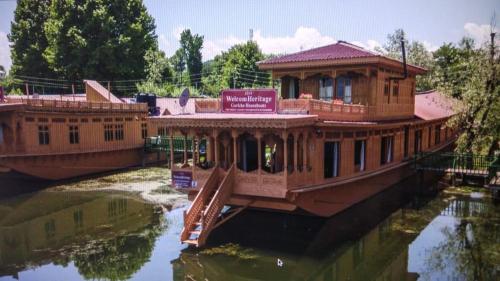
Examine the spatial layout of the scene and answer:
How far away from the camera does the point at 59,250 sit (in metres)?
13.7

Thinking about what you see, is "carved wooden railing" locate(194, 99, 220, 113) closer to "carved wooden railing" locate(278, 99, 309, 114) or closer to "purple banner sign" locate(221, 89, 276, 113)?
"purple banner sign" locate(221, 89, 276, 113)

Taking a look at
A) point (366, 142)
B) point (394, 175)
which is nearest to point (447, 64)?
point (394, 175)

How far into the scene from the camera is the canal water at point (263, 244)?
12.0 m

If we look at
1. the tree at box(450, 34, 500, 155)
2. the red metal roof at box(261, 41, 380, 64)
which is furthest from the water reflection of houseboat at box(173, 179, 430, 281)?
the tree at box(450, 34, 500, 155)

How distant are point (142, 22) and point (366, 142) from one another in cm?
3661

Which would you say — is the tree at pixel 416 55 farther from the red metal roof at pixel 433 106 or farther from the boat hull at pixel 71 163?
the boat hull at pixel 71 163

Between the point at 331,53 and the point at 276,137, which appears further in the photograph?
the point at 331,53

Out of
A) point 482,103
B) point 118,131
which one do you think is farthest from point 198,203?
point 118,131

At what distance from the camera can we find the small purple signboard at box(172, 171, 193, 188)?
15570 millimetres

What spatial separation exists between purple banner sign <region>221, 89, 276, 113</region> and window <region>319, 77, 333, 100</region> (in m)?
5.84

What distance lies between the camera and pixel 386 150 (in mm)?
20078

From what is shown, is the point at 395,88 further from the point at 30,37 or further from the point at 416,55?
the point at 30,37

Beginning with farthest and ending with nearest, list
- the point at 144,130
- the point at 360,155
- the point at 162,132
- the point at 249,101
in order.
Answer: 1. the point at 162,132
2. the point at 144,130
3. the point at 360,155
4. the point at 249,101

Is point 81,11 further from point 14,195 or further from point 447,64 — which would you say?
point 447,64
